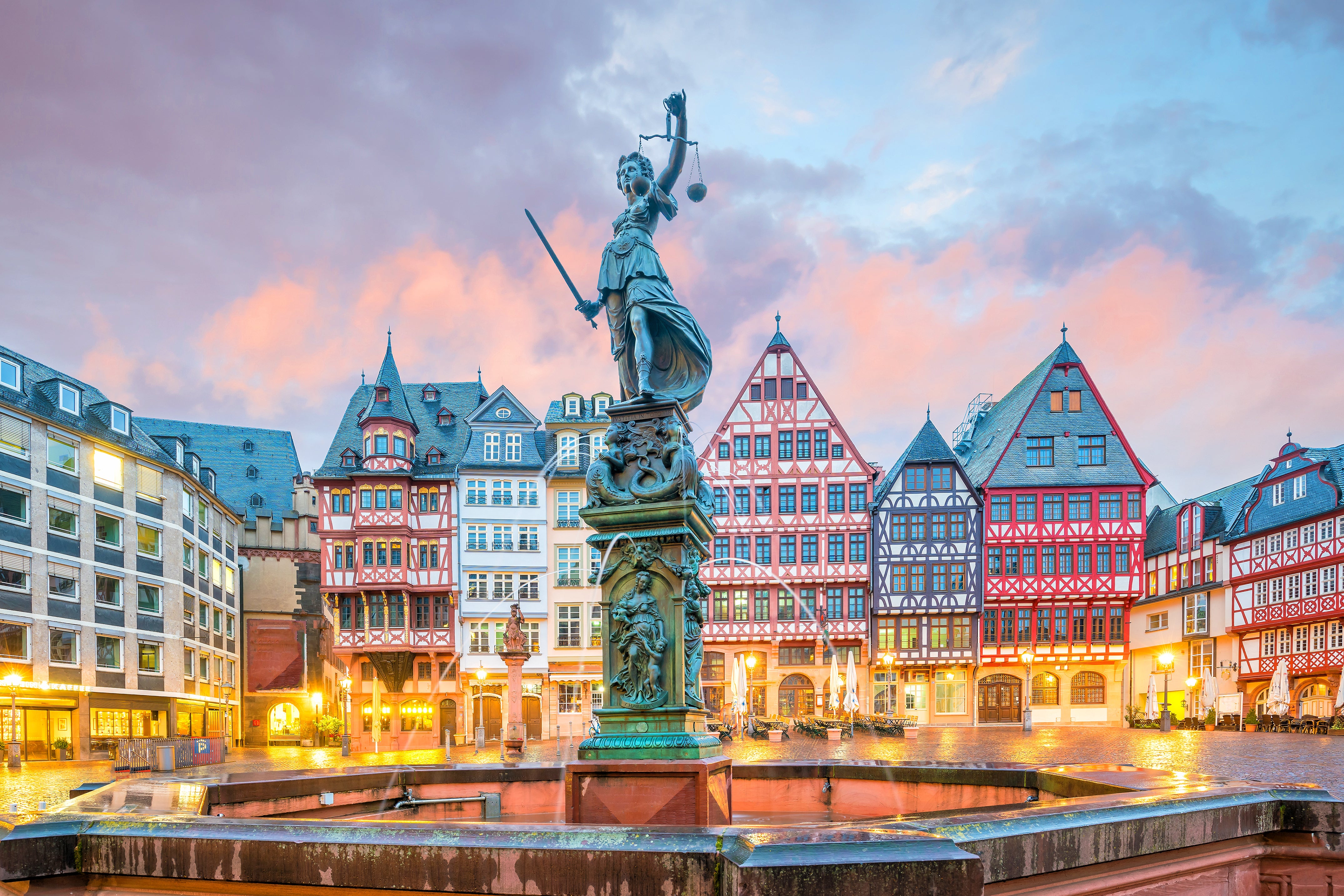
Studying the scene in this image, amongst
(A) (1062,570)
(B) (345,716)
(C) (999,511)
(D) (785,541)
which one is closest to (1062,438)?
(C) (999,511)

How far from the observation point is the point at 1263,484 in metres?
42.0

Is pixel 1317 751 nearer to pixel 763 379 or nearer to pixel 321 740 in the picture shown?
pixel 763 379

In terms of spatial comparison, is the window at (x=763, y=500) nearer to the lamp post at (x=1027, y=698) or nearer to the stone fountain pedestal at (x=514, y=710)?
the lamp post at (x=1027, y=698)

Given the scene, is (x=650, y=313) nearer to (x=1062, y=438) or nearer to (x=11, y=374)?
(x=11, y=374)

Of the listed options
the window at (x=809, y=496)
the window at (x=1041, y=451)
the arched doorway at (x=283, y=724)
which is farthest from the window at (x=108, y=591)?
the window at (x=1041, y=451)

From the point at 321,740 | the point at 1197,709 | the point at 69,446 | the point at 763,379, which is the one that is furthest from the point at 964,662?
the point at 69,446

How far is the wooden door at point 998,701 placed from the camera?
42000 mm

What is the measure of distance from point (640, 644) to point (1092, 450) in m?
42.0

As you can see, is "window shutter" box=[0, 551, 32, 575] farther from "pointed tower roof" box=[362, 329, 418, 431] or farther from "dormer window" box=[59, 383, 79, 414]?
"pointed tower roof" box=[362, 329, 418, 431]

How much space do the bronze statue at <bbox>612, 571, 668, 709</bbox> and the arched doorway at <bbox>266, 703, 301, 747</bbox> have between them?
4673 centimetres

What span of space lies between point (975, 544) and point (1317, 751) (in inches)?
852

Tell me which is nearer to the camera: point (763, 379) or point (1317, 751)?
point (1317, 751)

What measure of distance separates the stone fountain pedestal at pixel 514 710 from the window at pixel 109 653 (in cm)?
1783

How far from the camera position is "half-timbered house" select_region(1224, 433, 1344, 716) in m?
36.8
